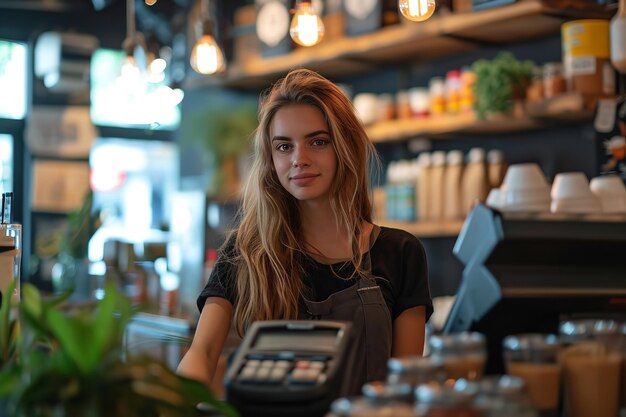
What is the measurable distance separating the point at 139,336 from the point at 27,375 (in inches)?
173

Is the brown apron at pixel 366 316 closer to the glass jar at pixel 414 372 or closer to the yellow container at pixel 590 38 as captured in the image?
the glass jar at pixel 414 372

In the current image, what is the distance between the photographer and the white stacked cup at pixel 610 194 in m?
3.14

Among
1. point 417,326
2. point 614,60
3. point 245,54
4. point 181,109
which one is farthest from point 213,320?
point 181,109

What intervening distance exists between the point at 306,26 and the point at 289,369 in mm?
2054

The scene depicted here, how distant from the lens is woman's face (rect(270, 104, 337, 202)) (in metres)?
2.42

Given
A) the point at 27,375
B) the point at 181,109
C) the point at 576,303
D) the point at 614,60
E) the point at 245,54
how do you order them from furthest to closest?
the point at 181,109, the point at 245,54, the point at 614,60, the point at 576,303, the point at 27,375

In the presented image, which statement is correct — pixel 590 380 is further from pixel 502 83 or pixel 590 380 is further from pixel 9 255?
pixel 502 83

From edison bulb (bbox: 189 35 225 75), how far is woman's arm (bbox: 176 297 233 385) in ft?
6.98

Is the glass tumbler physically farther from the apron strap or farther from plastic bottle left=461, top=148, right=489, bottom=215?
plastic bottle left=461, top=148, right=489, bottom=215

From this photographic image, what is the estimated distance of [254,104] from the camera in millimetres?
6734

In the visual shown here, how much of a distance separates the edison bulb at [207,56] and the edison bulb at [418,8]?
178 centimetres

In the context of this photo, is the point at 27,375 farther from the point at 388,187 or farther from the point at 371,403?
the point at 388,187

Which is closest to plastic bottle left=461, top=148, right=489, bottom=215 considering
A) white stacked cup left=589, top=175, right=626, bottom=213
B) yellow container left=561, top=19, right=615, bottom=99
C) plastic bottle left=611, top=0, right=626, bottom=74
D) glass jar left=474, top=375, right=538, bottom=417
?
yellow container left=561, top=19, right=615, bottom=99

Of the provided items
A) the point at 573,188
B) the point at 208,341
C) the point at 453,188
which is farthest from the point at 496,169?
the point at 208,341
